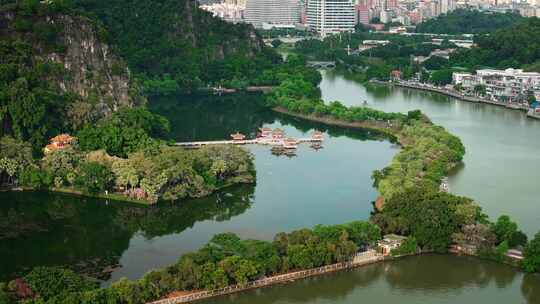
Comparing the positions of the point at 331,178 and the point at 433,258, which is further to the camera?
the point at 331,178

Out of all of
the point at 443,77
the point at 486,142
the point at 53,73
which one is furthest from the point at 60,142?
the point at 443,77

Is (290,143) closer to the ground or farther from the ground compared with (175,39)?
closer to the ground

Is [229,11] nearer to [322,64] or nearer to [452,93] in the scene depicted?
[322,64]

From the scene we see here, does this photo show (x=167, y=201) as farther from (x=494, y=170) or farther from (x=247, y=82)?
(x=247, y=82)

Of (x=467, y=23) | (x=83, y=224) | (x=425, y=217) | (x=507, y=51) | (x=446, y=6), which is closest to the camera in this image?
(x=425, y=217)

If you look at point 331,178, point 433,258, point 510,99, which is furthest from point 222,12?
point 433,258

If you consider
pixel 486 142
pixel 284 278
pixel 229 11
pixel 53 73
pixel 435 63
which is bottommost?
pixel 284 278

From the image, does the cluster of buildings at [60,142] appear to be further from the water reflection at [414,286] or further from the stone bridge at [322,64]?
the stone bridge at [322,64]
